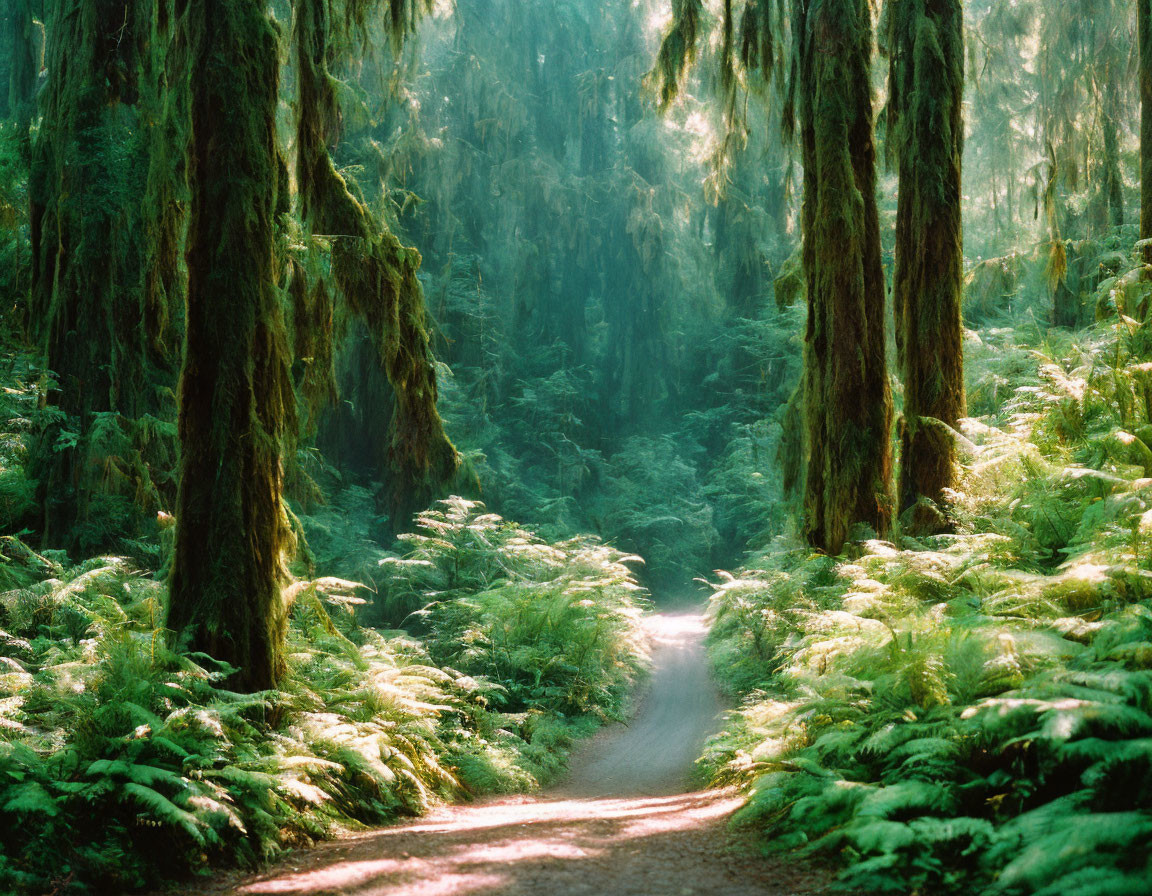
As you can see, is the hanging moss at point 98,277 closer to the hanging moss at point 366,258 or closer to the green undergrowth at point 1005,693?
the hanging moss at point 366,258

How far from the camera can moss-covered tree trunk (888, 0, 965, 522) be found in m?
8.62

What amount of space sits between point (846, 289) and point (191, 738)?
25.0 feet

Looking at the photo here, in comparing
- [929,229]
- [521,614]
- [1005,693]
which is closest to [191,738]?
[1005,693]

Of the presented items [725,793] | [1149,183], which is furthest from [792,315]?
[725,793]

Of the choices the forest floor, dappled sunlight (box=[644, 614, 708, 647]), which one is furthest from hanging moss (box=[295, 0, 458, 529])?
dappled sunlight (box=[644, 614, 708, 647])

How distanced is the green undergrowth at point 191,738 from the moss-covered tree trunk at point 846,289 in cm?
426

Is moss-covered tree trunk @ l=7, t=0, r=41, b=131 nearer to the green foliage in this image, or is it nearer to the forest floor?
the green foliage

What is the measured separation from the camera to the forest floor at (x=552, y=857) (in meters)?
3.45

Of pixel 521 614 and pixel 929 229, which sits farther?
pixel 521 614

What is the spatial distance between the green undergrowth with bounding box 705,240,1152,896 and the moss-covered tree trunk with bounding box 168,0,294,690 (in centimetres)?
351

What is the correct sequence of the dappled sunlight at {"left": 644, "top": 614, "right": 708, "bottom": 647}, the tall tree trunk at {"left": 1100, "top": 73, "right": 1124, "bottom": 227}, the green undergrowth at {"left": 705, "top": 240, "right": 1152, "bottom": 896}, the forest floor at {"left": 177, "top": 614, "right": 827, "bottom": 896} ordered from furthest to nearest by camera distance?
1. the dappled sunlight at {"left": 644, "top": 614, "right": 708, "bottom": 647}
2. the tall tree trunk at {"left": 1100, "top": 73, "right": 1124, "bottom": 227}
3. the forest floor at {"left": 177, "top": 614, "right": 827, "bottom": 896}
4. the green undergrowth at {"left": 705, "top": 240, "right": 1152, "bottom": 896}

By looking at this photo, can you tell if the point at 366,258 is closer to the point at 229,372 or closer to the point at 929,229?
the point at 229,372

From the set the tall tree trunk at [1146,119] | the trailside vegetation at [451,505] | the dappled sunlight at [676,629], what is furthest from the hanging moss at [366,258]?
the dappled sunlight at [676,629]

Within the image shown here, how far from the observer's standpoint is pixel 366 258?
310 inches
